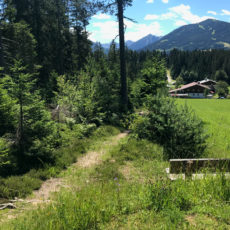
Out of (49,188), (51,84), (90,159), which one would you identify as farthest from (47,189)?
(51,84)

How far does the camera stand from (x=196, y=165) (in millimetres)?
4434

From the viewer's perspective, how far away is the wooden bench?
14.4 feet

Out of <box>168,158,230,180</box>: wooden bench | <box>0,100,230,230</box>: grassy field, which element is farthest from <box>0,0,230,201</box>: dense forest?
<box>168,158,230,180</box>: wooden bench

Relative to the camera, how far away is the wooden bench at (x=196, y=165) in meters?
4.39

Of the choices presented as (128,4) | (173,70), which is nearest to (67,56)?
(128,4)

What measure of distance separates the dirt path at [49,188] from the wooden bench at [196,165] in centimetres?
305

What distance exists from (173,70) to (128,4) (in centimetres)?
13625

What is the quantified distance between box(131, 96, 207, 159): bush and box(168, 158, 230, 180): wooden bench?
2.75 m

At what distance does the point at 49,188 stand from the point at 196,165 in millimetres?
4217

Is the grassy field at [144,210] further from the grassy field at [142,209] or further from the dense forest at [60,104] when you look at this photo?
the dense forest at [60,104]

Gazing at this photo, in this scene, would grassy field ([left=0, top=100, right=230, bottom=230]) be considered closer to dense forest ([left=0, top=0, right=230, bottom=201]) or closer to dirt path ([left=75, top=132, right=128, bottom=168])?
dense forest ([left=0, top=0, right=230, bottom=201])

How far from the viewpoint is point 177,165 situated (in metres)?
4.52

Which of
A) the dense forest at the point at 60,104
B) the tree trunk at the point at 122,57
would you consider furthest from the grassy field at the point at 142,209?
the tree trunk at the point at 122,57

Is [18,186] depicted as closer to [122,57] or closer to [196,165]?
[196,165]
